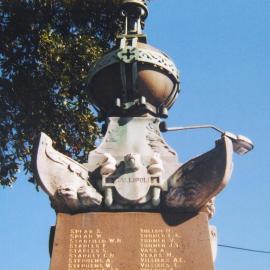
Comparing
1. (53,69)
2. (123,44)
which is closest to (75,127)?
(53,69)

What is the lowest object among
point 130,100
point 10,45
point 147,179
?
point 147,179

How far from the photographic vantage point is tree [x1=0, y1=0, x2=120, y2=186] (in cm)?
1030

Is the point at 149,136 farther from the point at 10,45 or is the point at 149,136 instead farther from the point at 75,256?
the point at 10,45

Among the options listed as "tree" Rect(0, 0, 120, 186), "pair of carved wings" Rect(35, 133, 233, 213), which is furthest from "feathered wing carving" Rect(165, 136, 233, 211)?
"tree" Rect(0, 0, 120, 186)

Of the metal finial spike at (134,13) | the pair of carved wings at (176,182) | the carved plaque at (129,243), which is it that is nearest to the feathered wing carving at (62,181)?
the pair of carved wings at (176,182)

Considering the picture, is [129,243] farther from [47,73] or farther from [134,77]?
[47,73]

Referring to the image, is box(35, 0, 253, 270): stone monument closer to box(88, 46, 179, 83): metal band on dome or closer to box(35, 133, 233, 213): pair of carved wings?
box(35, 133, 233, 213): pair of carved wings

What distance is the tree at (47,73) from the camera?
1030 centimetres

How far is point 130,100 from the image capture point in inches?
228

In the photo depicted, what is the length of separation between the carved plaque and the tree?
5.63 meters

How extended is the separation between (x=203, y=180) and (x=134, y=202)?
0.70m

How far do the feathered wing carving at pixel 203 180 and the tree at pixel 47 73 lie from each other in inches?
226

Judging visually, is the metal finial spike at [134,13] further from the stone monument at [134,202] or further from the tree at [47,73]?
the tree at [47,73]

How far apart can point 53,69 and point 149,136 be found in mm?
5658
